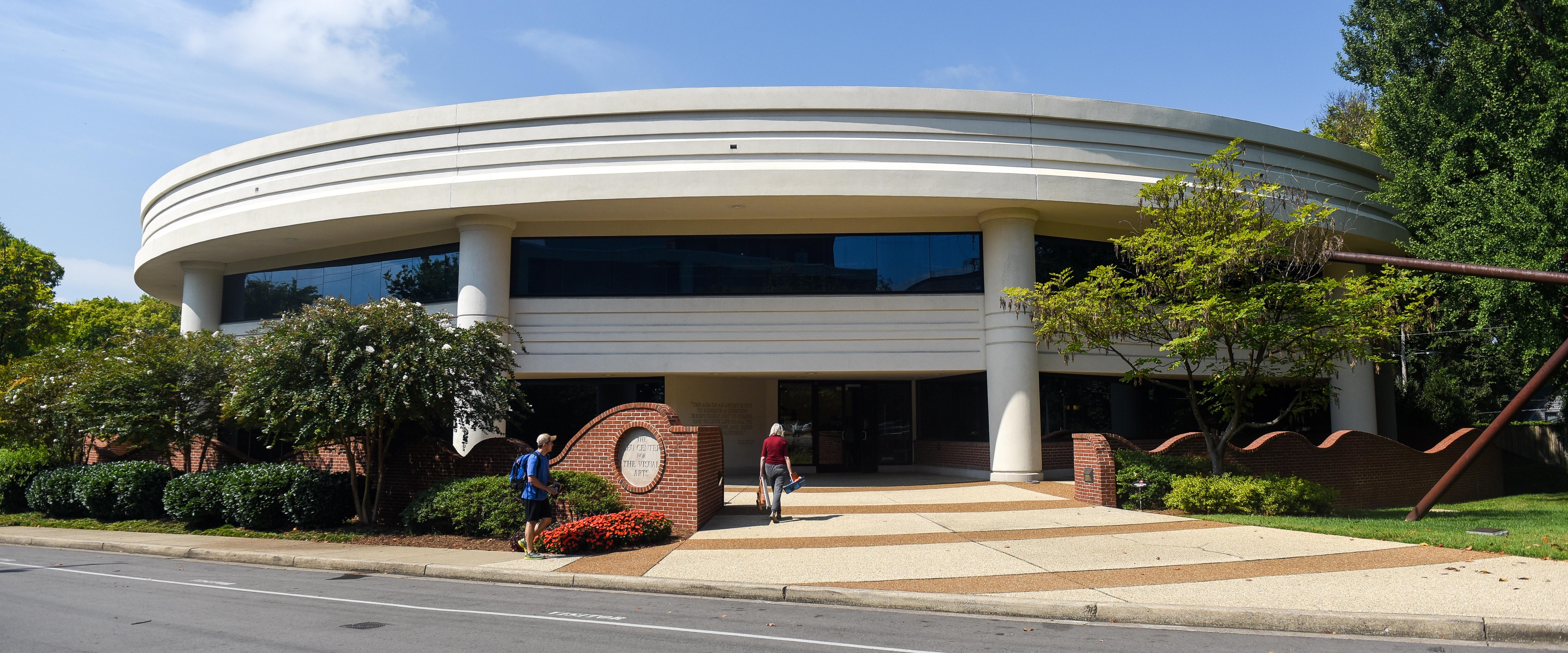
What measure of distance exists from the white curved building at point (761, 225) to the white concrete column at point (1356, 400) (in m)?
0.07

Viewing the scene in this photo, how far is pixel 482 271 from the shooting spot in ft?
70.5

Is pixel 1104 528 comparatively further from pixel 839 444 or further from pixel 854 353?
pixel 839 444

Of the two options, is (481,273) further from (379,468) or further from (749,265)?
(379,468)

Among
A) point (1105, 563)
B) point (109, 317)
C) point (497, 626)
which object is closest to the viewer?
point (497, 626)

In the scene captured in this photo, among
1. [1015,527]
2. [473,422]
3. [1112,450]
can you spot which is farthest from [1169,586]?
[473,422]

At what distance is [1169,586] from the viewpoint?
906 cm

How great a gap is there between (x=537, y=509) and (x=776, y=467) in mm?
4099

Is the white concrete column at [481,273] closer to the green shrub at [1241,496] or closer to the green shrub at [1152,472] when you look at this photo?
the green shrub at [1152,472]

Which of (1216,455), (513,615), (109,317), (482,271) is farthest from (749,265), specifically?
(109,317)

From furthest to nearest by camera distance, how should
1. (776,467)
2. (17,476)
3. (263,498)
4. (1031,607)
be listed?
(17,476) < (263,498) < (776,467) < (1031,607)

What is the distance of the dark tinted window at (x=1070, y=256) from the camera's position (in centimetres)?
2228

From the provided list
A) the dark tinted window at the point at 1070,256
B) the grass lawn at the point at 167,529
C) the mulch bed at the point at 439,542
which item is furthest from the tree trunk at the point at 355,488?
the dark tinted window at the point at 1070,256

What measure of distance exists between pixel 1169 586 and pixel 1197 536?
3819 millimetres

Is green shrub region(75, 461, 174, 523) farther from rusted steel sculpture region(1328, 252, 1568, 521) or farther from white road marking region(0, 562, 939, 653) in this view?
rusted steel sculpture region(1328, 252, 1568, 521)
